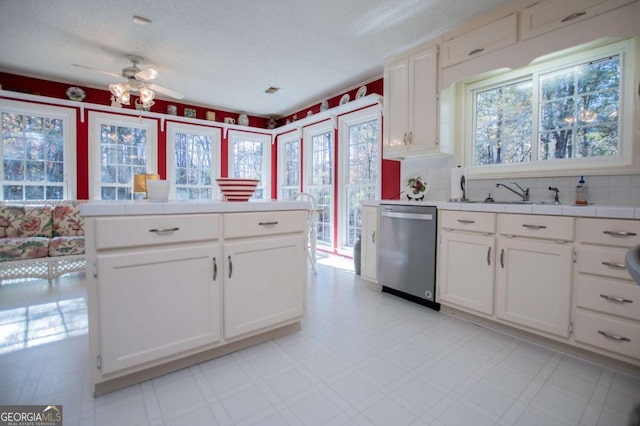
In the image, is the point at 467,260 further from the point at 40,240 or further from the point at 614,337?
the point at 40,240

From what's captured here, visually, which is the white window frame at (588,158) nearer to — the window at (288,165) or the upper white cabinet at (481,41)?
the upper white cabinet at (481,41)

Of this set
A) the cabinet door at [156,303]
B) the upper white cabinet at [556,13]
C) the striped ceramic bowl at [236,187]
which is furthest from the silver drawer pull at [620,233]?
the cabinet door at [156,303]

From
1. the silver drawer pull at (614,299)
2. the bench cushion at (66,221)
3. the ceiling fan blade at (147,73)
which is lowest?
the silver drawer pull at (614,299)

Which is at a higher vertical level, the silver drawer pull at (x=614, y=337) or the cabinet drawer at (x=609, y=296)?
the cabinet drawer at (x=609, y=296)

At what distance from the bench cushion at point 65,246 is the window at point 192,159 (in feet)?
6.36

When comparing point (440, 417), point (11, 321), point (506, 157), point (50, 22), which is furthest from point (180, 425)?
point (50, 22)

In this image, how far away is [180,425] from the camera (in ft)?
4.22

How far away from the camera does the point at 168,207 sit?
1.52m

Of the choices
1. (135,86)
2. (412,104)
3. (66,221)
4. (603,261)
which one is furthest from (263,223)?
(66,221)

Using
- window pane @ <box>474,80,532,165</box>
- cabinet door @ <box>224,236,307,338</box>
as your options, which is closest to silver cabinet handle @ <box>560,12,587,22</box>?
window pane @ <box>474,80,532,165</box>

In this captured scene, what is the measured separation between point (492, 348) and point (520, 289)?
1.45ft

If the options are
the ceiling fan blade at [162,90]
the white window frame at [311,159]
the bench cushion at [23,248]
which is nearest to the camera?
the bench cushion at [23,248]

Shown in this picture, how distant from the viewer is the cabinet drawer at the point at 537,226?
187 cm

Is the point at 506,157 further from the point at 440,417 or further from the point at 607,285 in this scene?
the point at 440,417
